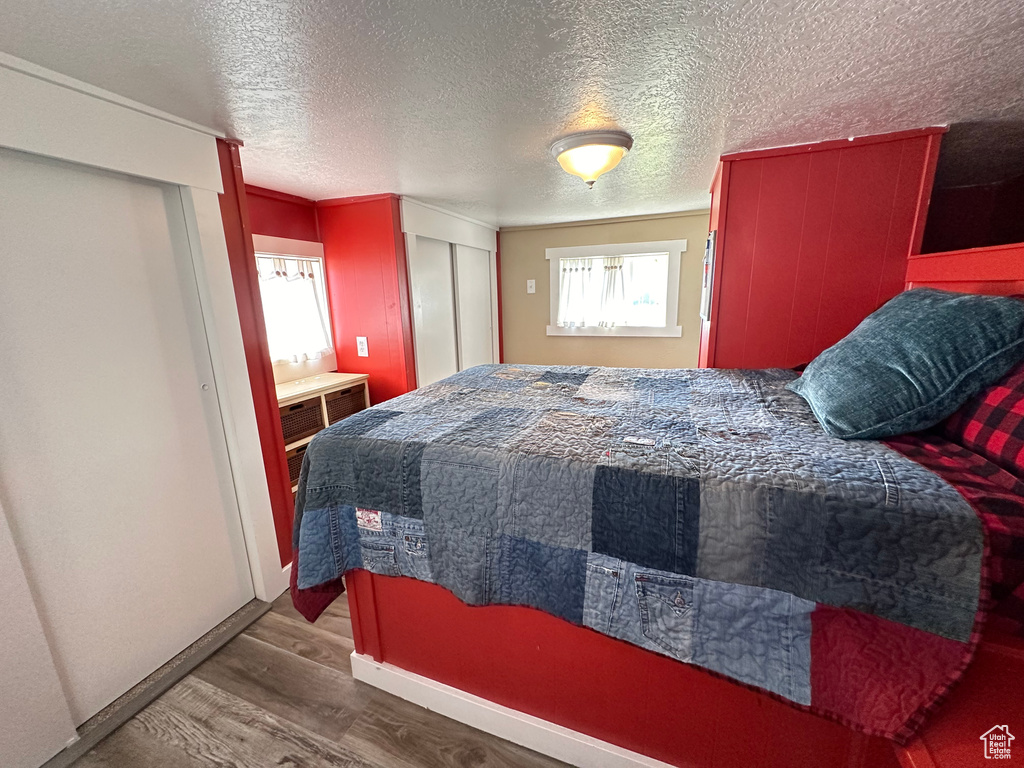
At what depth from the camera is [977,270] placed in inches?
55.3

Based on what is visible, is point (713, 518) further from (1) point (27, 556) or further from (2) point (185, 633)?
(2) point (185, 633)

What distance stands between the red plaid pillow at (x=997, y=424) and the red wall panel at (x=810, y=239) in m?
1.19

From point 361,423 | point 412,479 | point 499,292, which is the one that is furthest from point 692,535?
point 499,292

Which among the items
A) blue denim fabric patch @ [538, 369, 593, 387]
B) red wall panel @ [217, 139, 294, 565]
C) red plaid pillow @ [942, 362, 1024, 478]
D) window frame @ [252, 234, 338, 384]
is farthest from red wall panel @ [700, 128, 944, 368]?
window frame @ [252, 234, 338, 384]

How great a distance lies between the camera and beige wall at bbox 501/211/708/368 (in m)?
3.97

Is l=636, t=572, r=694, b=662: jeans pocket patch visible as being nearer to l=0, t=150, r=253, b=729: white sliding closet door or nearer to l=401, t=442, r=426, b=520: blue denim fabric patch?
l=401, t=442, r=426, b=520: blue denim fabric patch

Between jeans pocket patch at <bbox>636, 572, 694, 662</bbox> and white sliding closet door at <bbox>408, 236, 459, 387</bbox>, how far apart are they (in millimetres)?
2581

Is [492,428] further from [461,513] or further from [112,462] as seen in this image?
[112,462]

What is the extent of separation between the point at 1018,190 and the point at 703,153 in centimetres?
180

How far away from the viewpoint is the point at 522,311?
475 centimetres

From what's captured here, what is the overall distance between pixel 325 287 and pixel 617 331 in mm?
2897

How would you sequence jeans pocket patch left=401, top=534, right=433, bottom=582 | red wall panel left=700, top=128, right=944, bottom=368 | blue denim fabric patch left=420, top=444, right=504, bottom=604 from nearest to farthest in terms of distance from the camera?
blue denim fabric patch left=420, top=444, right=504, bottom=604 → jeans pocket patch left=401, top=534, right=433, bottom=582 → red wall panel left=700, top=128, right=944, bottom=368

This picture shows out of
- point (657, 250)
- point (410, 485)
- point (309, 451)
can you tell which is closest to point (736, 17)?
point (410, 485)

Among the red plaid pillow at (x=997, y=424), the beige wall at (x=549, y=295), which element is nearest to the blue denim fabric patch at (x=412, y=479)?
the red plaid pillow at (x=997, y=424)
